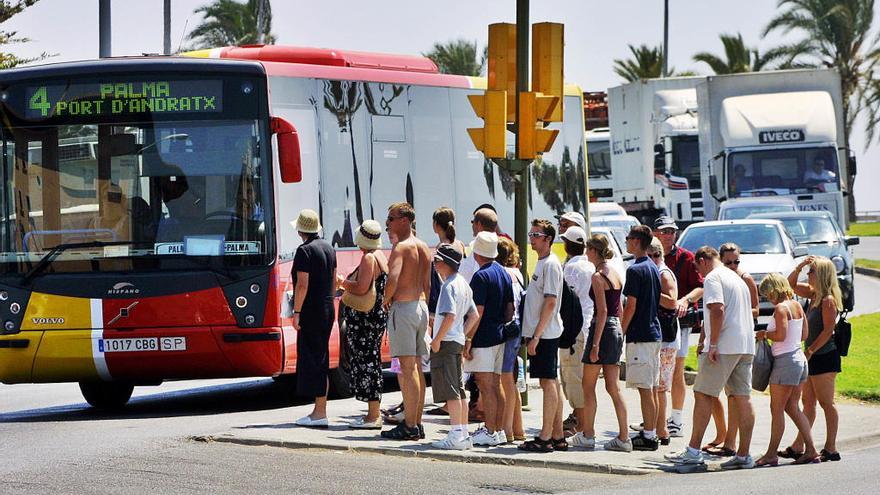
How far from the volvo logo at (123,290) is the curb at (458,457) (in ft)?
6.76

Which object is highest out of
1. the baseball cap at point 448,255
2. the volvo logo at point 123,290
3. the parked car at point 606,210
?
the baseball cap at point 448,255

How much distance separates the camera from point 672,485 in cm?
1044

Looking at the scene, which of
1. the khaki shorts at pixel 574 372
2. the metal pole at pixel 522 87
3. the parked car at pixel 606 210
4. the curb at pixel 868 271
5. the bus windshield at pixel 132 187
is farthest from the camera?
the parked car at pixel 606 210

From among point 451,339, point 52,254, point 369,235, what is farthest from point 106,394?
point 451,339

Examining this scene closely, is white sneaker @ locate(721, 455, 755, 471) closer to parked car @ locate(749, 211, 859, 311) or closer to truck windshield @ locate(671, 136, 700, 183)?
parked car @ locate(749, 211, 859, 311)

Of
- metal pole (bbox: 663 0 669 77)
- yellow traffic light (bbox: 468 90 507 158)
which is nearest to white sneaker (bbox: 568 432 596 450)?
yellow traffic light (bbox: 468 90 507 158)

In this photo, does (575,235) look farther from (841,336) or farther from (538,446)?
(841,336)

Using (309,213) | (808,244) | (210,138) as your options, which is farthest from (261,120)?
(808,244)

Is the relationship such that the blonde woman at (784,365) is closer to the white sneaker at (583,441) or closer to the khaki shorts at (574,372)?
the white sneaker at (583,441)

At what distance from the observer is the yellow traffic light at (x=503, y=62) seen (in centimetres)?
1358

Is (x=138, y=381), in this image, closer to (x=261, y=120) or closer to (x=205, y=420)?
(x=205, y=420)

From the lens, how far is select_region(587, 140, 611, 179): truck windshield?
172 feet

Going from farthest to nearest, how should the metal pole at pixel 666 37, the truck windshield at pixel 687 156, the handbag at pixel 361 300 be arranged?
1. the metal pole at pixel 666 37
2. the truck windshield at pixel 687 156
3. the handbag at pixel 361 300

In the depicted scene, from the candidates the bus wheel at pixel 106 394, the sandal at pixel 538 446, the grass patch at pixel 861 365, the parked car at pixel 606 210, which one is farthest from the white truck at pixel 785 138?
the sandal at pixel 538 446
